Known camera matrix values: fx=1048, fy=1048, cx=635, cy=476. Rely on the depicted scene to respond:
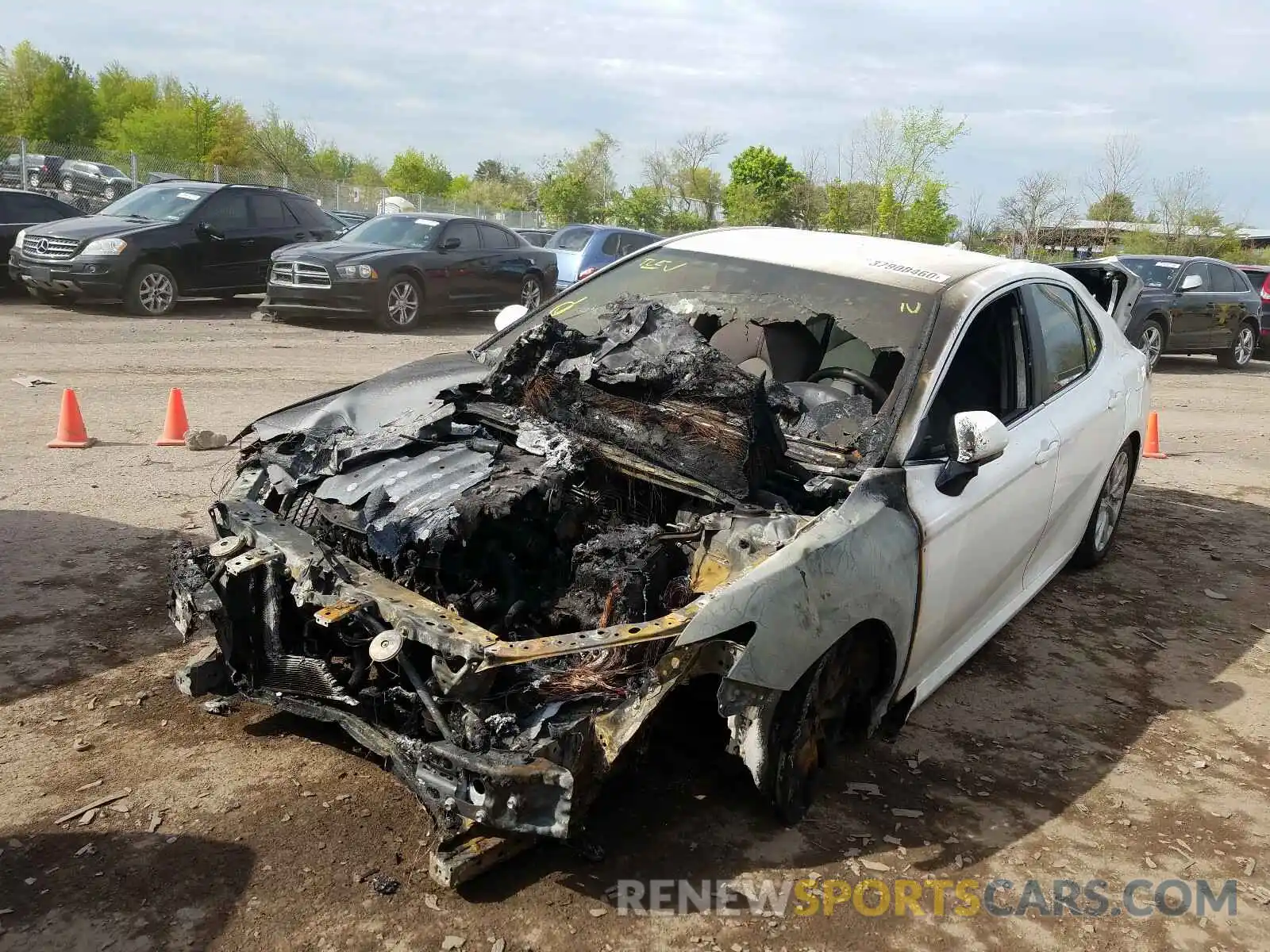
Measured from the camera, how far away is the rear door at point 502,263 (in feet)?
52.4

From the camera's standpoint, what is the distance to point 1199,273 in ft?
51.1

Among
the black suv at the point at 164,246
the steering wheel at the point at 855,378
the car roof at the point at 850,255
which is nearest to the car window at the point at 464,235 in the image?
the black suv at the point at 164,246

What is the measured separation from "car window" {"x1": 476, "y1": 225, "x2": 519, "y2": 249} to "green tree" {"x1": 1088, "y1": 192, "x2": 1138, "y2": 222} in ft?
94.0

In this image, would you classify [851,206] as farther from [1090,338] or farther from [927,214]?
[1090,338]

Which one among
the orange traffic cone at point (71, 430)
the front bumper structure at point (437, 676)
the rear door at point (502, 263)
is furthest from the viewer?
the rear door at point (502, 263)

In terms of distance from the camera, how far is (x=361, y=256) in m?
14.2

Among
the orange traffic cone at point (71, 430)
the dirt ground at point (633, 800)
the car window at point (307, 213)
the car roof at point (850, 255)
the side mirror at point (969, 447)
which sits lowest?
the dirt ground at point (633, 800)

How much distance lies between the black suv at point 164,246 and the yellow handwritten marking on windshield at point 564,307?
10509mm

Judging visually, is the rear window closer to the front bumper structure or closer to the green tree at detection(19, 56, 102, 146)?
the front bumper structure

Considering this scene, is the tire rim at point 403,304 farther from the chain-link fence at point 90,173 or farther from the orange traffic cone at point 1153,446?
the orange traffic cone at point 1153,446

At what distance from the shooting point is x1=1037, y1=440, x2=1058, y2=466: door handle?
4441mm

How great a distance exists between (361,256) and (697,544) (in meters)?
11.8

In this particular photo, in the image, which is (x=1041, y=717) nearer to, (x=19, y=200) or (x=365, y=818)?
(x=365, y=818)

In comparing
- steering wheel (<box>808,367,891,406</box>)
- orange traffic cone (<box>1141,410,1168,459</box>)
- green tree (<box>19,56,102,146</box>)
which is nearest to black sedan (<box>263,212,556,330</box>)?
orange traffic cone (<box>1141,410,1168,459</box>)
